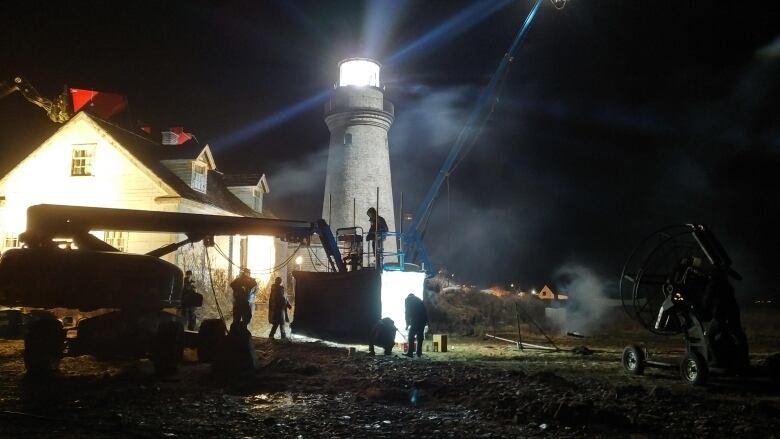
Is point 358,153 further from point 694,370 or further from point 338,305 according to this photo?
point 694,370

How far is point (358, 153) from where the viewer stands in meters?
34.7

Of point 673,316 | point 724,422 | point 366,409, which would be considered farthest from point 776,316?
point 366,409

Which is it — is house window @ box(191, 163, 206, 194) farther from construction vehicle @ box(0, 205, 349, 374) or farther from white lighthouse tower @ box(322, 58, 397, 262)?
construction vehicle @ box(0, 205, 349, 374)

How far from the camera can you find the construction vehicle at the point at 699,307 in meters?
10.6

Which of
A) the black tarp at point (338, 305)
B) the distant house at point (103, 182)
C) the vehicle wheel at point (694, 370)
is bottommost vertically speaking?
the vehicle wheel at point (694, 370)

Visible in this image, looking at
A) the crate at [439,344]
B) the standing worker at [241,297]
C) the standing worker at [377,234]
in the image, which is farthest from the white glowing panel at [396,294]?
the standing worker at [241,297]

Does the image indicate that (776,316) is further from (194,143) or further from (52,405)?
(52,405)

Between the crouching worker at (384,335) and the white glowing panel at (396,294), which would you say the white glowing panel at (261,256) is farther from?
the crouching worker at (384,335)

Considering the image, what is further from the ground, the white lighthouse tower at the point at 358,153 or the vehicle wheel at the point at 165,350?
the white lighthouse tower at the point at 358,153

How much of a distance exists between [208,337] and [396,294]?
6648mm

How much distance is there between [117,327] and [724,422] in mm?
12049

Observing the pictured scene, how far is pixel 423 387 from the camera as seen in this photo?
10633mm

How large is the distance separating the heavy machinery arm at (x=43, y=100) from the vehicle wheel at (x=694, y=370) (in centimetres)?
3479

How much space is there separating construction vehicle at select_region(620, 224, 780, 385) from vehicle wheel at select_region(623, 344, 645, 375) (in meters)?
0.28
